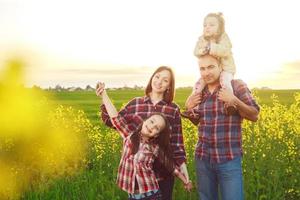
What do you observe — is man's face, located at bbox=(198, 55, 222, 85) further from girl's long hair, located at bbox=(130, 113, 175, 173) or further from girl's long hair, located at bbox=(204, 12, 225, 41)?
girl's long hair, located at bbox=(130, 113, 175, 173)

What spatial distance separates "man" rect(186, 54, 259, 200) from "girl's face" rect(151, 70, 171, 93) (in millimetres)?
289

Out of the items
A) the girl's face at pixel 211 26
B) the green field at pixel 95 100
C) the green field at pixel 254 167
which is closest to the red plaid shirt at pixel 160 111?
the girl's face at pixel 211 26

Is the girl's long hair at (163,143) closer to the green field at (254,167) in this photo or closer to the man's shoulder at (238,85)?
the man's shoulder at (238,85)

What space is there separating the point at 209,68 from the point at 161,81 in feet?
1.43

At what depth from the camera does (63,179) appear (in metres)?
7.69

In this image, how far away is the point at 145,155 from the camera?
504cm

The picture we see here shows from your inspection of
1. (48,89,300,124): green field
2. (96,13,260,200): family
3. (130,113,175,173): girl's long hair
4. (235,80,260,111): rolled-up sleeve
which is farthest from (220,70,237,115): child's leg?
(48,89,300,124): green field

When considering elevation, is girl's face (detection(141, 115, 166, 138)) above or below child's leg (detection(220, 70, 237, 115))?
below

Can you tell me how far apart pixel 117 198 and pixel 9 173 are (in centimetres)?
219

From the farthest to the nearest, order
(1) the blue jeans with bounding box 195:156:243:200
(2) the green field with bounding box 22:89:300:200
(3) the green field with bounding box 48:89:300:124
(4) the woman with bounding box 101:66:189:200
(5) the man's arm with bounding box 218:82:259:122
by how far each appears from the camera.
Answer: (3) the green field with bounding box 48:89:300:124 < (2) the green field with bounding box 22:89:300:200 < (4) the woman with bounding box 101:66:189:200 < (1) the blue jeans with bounding box 195:156:243:200 < (5) the man's arm with bounding box 218:82:259:122

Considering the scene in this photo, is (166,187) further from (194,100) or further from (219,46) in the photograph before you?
(219,46)

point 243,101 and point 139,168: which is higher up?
point 243,101

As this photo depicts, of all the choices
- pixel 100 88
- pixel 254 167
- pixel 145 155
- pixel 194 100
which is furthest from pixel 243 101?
pixel 254 167

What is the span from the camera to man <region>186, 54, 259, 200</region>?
4.99m
